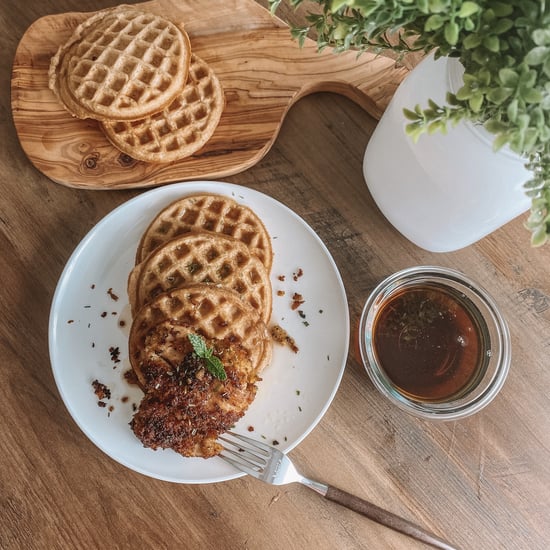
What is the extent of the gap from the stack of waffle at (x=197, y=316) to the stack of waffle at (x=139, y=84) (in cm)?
23

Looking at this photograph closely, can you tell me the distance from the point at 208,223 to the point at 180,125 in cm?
35

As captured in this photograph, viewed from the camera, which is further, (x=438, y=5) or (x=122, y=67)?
(x=122, y=67)

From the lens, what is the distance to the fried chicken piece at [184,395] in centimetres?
158

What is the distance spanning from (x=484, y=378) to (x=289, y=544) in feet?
2.75

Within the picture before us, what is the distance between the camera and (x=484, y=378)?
1.81 metres

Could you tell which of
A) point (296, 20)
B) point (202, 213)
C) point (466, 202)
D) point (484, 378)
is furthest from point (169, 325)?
point (296, 20)

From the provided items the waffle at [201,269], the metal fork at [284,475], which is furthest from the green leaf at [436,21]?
the metal fork at [284,475]

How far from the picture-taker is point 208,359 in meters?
1.59

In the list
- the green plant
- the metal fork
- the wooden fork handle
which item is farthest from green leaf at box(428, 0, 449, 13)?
the wooden fork handle

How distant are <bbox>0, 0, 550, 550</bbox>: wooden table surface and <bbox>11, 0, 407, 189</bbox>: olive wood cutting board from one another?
0.30 feet

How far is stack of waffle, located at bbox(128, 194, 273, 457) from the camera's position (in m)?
1.59

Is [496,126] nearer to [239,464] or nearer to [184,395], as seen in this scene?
[184,395]

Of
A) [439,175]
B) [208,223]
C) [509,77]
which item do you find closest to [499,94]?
[509,77]

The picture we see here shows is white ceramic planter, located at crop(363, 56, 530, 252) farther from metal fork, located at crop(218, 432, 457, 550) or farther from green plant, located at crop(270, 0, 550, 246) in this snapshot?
metal fork, located at crop(218, 432, 457, 550)
